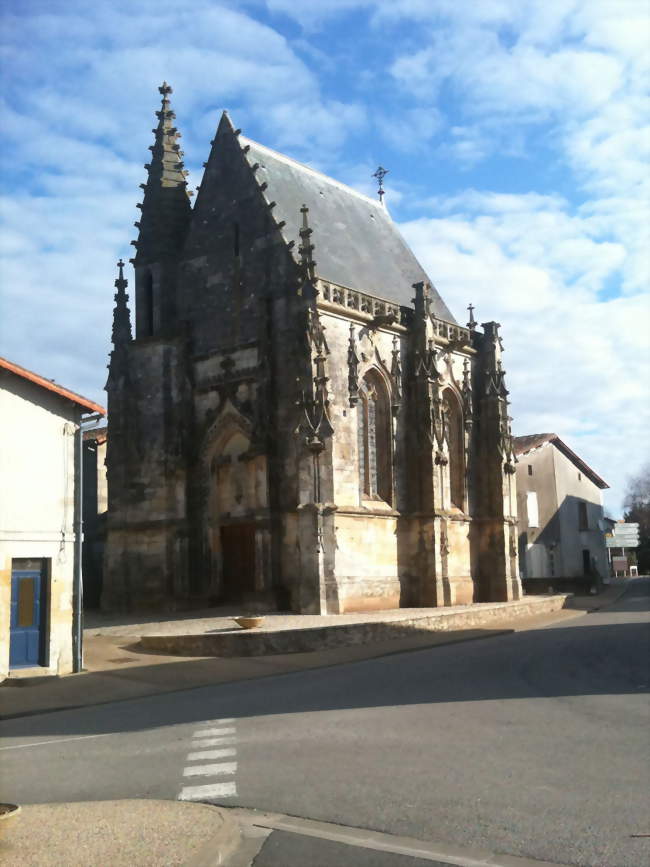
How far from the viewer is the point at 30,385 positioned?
1775 centimetres

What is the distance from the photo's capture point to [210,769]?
27.1 feet

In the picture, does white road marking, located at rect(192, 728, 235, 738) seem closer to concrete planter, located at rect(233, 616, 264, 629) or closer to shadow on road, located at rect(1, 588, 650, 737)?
shadow on road, located at rect(1, 588, 650, 737)

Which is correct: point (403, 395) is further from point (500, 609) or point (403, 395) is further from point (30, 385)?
point (30, 385)

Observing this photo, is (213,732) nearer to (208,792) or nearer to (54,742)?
(54,742)

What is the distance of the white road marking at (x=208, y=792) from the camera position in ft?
24.0

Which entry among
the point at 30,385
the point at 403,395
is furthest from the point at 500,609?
the point at 30,385

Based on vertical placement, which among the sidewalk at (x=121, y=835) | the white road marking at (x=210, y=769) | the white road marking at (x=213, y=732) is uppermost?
the sidewalk at (x=121, y=835)

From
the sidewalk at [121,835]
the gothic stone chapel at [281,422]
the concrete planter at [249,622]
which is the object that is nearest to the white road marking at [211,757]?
the sidewalk at [121,835]

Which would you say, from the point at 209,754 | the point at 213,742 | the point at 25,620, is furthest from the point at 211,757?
the point at 25,620

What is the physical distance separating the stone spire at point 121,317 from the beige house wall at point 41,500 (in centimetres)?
1213

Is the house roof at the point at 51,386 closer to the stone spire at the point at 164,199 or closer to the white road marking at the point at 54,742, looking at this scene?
the white road marking at the point at 54,742

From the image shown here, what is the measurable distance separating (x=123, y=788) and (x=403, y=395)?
73.8ft

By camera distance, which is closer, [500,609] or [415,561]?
[500,609]

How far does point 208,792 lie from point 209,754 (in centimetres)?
151
